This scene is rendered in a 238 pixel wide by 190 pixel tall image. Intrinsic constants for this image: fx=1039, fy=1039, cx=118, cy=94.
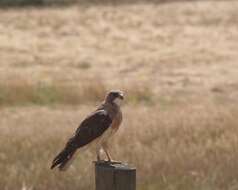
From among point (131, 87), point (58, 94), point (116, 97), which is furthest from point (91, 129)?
point (131, 87)

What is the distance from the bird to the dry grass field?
249cm

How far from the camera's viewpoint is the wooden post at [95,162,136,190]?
6625mm

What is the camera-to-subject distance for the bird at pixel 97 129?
23.9ft

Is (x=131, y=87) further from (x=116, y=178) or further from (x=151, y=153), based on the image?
(x=116, y=178)

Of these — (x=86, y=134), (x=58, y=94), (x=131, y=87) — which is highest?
(x=131, y=87)

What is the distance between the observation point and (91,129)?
24.1 ft

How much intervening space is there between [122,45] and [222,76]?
10.8 metres

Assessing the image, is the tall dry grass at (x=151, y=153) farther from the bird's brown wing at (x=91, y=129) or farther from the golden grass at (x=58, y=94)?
the golden grass at (x=58, y=94)

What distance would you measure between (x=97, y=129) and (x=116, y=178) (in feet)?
2.39

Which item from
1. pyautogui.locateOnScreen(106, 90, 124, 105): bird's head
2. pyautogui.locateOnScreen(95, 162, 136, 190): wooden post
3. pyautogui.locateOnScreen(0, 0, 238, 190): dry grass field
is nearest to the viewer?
pyautogui.locateOnScreen(95, 162, 136, 190): wooden post

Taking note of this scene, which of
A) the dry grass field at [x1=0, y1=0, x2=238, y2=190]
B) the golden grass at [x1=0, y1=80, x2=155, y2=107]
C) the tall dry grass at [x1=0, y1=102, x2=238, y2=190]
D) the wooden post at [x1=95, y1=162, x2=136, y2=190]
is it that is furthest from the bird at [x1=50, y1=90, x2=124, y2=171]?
the golden grass at [x1=0, y1=80, x2=155, y2=107]

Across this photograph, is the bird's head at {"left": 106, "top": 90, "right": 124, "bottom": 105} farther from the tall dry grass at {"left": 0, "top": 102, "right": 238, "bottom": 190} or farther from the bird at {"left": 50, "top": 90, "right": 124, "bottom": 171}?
the tall dry grass at {"left": 0, "top": 102, "right": 238, "bottom": 190}

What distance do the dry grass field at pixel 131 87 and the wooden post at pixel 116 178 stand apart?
302 centimetres

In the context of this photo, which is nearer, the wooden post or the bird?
the wooden post
